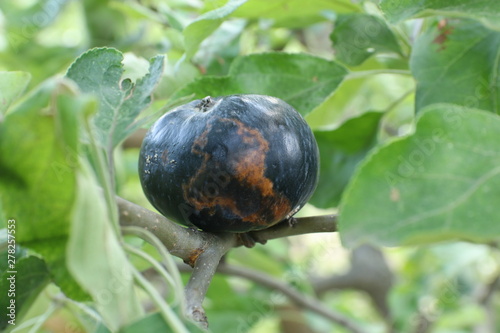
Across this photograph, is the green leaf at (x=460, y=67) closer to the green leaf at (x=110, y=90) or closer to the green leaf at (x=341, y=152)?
the green leaf at (x=341, y=152)

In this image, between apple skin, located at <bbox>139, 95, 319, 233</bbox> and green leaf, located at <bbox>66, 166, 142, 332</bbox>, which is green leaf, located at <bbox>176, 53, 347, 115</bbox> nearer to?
apple skin, located at <bbox>139, 95, 319, 233</bbox>

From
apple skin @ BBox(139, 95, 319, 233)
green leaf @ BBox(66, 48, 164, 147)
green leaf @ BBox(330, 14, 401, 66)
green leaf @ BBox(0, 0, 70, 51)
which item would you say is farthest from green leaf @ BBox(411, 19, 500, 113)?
green leaf @ BBox(0, 0, 70, 51)

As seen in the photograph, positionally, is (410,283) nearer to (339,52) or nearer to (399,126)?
(399,126)

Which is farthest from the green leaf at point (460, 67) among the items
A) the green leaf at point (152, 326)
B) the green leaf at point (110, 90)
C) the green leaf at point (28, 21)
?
the green leaf at point (28, 21)

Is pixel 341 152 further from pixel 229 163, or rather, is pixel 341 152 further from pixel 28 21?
pixel 28 21

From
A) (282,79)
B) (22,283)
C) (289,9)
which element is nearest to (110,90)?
(22,283)

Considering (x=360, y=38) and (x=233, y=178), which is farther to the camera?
(x=360, y=38)
